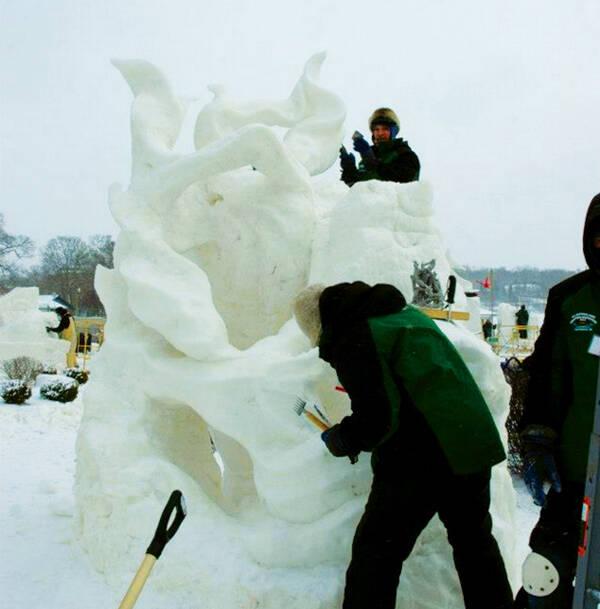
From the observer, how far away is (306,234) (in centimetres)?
396

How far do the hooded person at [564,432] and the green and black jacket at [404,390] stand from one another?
0.85ft

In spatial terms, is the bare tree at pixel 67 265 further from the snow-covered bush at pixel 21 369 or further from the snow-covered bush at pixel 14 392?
the snow-covered bush at pixel 14 392

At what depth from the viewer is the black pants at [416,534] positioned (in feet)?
8.13

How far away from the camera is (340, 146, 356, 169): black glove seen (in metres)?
4.77

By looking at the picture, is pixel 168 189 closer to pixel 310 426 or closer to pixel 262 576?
pixel 310 426

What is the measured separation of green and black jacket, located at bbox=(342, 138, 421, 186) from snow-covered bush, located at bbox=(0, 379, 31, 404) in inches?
328

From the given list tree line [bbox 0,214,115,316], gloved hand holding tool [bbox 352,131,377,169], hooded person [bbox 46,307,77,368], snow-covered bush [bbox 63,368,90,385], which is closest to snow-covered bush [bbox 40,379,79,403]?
snow-covered bush [bbox 63,368,90,385]

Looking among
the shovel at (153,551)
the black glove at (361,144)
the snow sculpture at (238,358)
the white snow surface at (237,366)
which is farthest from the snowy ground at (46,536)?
the black glove at (361,144)

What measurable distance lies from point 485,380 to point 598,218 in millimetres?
968

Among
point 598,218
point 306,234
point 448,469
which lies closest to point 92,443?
point 306,234

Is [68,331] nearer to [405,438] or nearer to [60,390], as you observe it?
[60,390]

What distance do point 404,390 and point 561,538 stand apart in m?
0.84

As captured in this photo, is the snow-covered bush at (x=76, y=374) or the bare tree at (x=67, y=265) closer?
the snow-covered bush at (x=76, y=374)

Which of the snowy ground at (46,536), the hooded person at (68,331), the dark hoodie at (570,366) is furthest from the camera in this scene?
the hooded person at (68,331)
